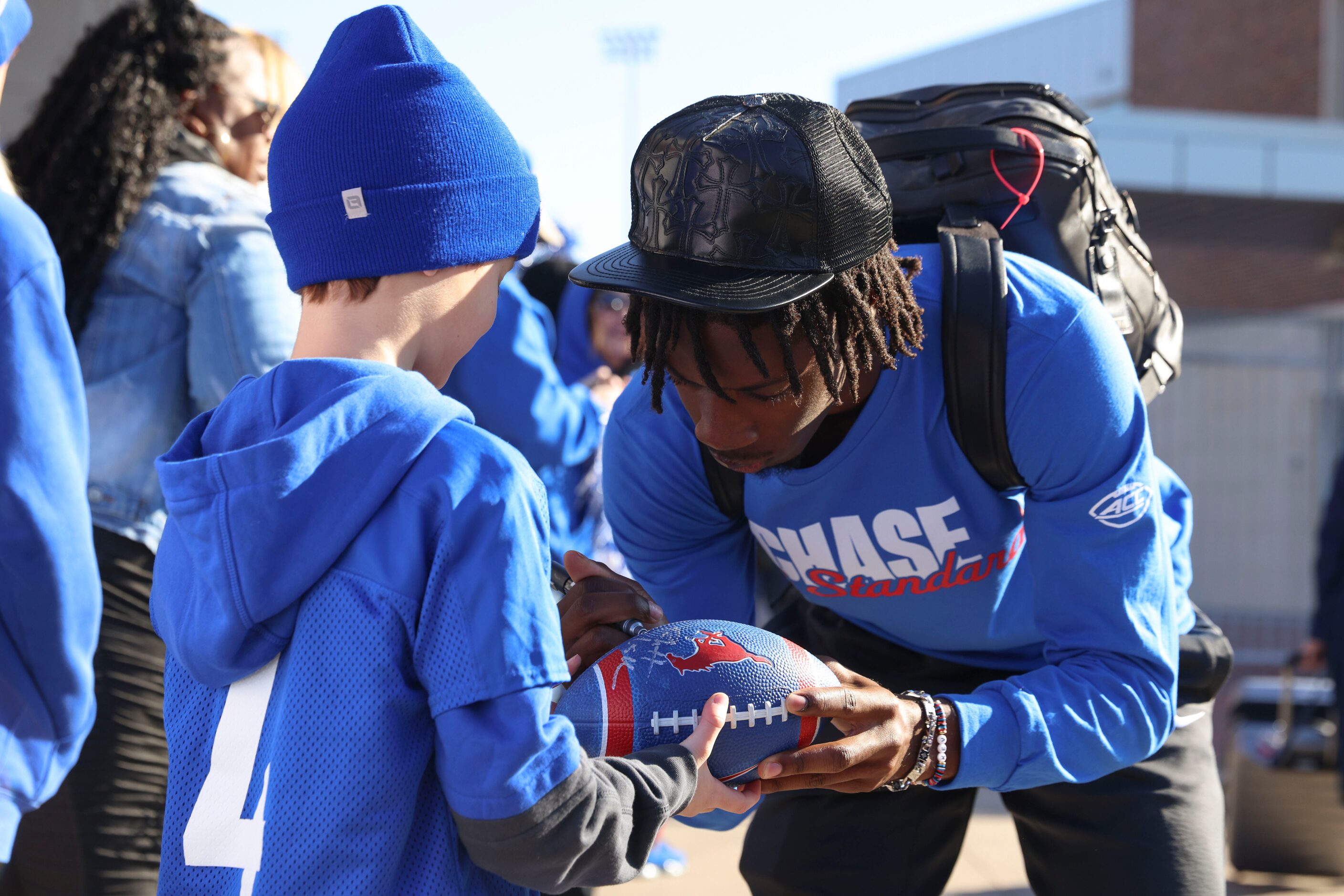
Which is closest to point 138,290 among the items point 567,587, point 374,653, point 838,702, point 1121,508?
point 567,587

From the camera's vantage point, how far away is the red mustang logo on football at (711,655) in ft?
6.17

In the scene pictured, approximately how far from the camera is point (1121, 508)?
2.05 meters

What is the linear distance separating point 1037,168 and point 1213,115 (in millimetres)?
16648

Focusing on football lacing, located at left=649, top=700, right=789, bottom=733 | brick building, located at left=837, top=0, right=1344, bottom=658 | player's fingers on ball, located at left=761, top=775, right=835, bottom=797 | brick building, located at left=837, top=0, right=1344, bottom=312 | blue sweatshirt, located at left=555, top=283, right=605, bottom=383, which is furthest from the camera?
brick building, located at left=837, top=0, right=1344, bottom=312

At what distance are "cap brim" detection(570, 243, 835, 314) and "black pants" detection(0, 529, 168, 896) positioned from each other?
48.5 inches

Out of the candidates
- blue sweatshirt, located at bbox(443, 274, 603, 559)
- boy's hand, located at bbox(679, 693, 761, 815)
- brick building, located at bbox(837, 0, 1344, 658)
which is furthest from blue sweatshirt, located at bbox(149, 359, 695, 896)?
brick building, located at bbox(837, 0, 1344, 658)

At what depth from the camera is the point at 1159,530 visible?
6.98 feet

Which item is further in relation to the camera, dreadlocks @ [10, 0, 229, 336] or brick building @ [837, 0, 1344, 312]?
brick building @ [837, 0, 1344, 312]

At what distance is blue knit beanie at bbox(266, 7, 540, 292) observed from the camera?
1.65 m

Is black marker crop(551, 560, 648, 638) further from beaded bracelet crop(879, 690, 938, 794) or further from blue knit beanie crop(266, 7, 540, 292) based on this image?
blue knit beanie crop(266, 7, 540, 292)

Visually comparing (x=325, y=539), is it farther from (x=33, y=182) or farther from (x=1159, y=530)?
(x=33, y=182)

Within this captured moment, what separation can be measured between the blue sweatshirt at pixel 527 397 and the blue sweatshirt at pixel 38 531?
168 centimetres

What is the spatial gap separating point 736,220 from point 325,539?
2.72 feet

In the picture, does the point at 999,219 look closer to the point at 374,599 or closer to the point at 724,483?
the point at 724,483
